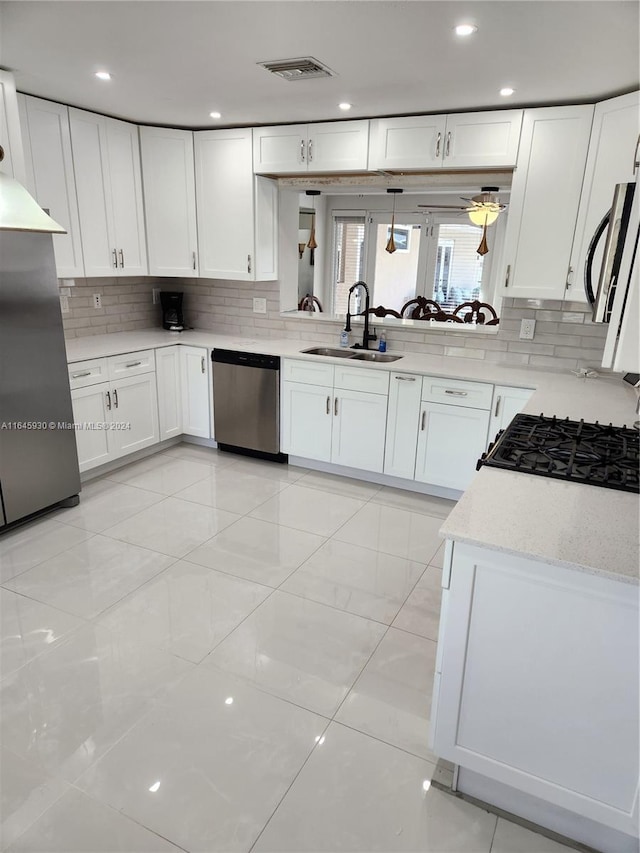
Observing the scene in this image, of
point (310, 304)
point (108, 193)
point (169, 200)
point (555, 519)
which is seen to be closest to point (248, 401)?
point (169, 200)

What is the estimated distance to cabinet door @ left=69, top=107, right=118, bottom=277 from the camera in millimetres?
3609

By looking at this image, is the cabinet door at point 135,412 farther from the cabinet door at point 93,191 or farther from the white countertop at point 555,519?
the white countertop at point 555,519

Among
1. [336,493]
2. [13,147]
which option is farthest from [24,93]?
[336,493]

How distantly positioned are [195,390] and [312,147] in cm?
196

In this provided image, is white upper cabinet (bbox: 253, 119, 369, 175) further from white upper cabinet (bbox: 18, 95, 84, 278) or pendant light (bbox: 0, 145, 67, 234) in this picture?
pendant light (bbox: 0, 145, 67, 234)

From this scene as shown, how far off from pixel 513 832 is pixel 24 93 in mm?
4206

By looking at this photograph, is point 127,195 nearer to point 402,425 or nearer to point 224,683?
point 402,425

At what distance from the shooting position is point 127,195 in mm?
4039

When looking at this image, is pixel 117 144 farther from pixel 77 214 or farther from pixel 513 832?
pixel 513 832

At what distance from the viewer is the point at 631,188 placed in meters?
1.29

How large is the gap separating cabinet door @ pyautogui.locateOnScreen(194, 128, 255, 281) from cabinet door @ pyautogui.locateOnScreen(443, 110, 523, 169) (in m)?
1.48

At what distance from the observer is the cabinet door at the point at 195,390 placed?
4.29 m

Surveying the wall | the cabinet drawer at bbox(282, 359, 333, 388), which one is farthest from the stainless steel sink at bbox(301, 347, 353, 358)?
the cabinet drawer at bbox(282, 359, 333, 388)

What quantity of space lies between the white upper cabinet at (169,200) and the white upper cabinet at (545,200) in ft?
7.82
